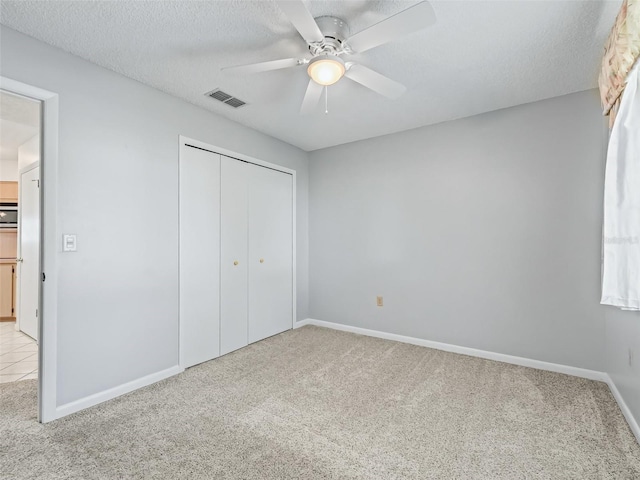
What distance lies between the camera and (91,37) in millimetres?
1905

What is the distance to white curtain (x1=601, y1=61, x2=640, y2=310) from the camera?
1.52 meters

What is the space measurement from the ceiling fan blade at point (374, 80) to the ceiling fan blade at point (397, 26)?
0.19 metres

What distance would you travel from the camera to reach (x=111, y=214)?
7.40 ft

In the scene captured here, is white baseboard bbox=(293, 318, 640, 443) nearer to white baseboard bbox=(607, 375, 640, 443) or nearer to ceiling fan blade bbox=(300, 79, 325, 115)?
white baseboard bbox=(607, 375, 640, 443)

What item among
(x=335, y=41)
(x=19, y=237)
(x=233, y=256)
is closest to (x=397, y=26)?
(x=335, y=41)

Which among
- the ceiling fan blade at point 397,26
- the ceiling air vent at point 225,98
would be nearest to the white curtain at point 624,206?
the ceiling fan blade at point 397,26

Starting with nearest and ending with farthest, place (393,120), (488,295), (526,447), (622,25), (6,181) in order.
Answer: (622,25) → (526,447) → (488,295) → (393,120) → (6,181)

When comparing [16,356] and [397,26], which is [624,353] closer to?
[397,26]

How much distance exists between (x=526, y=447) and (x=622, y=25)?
2.22m

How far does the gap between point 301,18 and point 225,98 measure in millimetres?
1458

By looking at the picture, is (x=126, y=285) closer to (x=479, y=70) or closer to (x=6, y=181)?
(x=479, y=70)

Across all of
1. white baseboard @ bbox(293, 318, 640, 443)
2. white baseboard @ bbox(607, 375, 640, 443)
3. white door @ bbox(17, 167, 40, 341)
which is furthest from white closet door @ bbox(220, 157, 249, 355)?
white baseboard @ bbox(607, 375, 640, 443)

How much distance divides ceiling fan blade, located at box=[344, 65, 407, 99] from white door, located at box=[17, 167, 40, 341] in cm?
365

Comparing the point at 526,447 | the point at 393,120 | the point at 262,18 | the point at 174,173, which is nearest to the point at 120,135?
the point at 174,173
